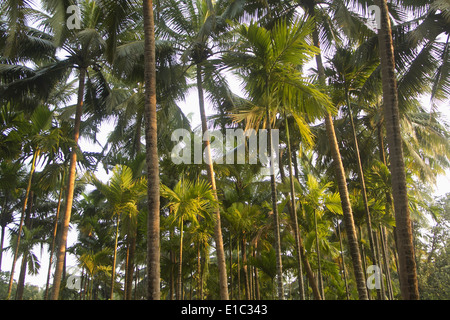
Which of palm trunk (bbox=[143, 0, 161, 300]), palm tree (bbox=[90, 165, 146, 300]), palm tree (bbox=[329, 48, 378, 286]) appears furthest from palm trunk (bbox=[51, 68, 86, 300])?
palm tree (bbox=[329, 48, 378, 286])

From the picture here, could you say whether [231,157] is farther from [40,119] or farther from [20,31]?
[20,31]

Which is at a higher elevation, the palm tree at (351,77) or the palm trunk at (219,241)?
the palm tree at (351,77)

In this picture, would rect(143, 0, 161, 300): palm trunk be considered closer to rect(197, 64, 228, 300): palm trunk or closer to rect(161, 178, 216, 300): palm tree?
rect(161, 178, 216, 300): palm tree

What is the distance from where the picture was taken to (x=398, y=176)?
6.72 meters

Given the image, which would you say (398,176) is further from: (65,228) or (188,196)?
(65,228)

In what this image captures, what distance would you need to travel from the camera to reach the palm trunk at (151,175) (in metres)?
6.58

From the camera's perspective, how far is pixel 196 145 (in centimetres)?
1527

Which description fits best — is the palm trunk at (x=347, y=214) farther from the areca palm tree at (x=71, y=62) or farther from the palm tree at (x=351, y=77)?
the areca palm tree at (x=71, y=62)

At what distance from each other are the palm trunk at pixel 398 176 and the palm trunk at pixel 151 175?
164 inches

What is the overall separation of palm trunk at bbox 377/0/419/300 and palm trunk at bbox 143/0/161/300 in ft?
13.7

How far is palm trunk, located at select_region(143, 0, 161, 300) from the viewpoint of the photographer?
21.6ft

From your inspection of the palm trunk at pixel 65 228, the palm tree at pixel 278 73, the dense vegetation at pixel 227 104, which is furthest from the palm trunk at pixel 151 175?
the palm trunk at pixel 65 228
